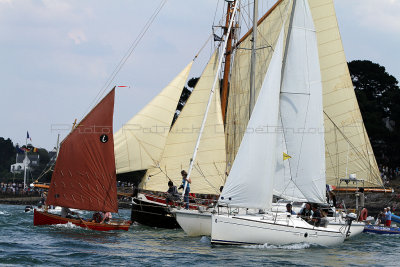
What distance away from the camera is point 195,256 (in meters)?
27.2

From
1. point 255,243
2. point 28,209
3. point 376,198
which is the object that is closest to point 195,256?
point 255,243

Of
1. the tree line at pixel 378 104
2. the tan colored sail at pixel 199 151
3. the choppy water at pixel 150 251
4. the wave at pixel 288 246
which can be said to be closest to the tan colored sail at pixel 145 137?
the tan colored sail at pixel 199 151

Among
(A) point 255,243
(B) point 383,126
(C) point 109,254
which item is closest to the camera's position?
(C) point 109,254

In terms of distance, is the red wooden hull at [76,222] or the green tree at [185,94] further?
the green tree at [185,94]

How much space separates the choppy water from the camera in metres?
25.6

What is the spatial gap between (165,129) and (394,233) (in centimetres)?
1595

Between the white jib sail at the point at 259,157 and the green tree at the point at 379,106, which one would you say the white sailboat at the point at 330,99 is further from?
the green tree at the point at 379,106

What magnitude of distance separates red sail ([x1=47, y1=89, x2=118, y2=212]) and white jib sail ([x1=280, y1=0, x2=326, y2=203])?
29.6 ft

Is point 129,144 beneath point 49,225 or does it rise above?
above

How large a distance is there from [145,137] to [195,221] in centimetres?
706

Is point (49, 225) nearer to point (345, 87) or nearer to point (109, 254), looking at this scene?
point (109, 254)

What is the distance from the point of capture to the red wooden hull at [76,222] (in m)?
34.9

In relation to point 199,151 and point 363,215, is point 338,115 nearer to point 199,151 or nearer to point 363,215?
point 363,215

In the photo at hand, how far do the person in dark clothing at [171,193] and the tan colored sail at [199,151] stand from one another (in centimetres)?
161
